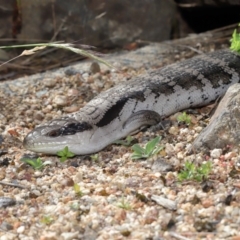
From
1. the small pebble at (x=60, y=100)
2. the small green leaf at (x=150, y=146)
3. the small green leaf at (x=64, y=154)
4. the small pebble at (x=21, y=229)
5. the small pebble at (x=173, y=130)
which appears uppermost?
the small green leaf at (x=150, y=146)

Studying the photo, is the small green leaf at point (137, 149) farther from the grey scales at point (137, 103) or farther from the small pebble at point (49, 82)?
the small pebble at point (49, 82)

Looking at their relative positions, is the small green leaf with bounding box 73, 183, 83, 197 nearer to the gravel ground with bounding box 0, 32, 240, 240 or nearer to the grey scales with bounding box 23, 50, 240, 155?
the gravel ground with bounding box 0, 32, 240, 240

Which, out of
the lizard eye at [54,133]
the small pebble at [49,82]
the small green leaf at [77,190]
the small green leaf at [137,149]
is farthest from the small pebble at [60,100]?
the small green leaf at [77,190]

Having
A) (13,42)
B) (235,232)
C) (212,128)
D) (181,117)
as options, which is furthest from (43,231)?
(13,42)

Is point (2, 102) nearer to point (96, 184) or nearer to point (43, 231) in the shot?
point (96, 184)

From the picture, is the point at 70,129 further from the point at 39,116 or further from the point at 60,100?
the point at 60,100

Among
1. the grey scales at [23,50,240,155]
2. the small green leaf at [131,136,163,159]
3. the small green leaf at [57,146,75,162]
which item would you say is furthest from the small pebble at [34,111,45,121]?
the small green leaf at [131,136,163,159]

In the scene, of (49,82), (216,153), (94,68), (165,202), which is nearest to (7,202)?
(165,202)
